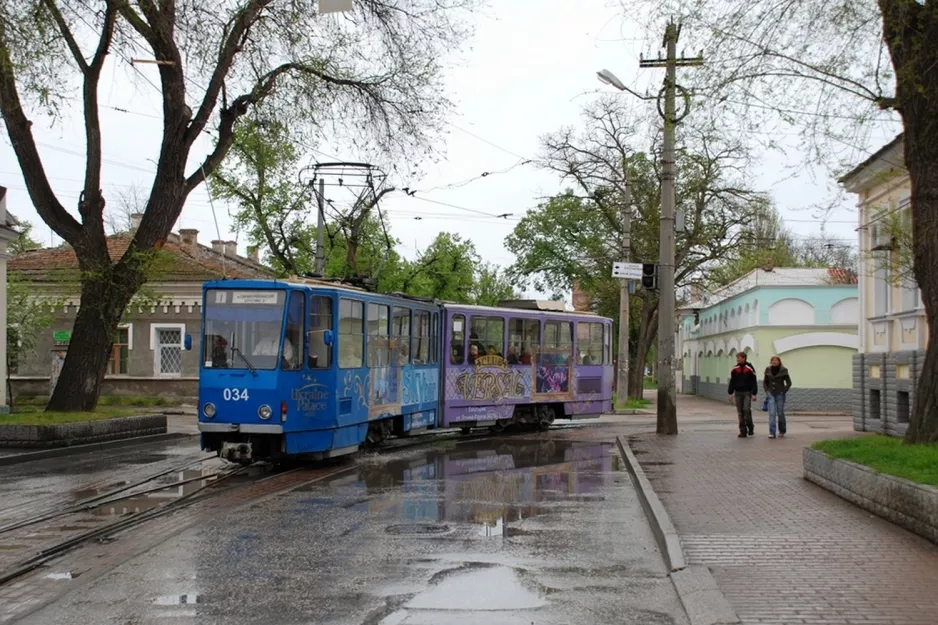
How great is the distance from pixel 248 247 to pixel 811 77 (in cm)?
3892

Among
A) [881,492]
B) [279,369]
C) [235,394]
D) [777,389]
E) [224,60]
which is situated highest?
[224,60]

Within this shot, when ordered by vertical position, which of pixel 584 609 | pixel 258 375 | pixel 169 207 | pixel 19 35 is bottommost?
pixel 584 609

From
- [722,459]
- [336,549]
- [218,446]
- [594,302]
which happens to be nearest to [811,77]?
[722,459]

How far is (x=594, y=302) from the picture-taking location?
61.0 m

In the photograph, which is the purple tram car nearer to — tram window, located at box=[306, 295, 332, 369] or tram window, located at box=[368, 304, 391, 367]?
tram window, located at box=[368, 304, 391, 367]

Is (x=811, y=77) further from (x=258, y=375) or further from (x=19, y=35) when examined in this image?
(x=19, y=35)

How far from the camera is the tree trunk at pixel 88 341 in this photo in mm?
22234

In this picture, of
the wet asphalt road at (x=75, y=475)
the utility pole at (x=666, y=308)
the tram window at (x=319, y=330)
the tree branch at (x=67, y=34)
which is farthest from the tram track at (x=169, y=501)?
the tree branch at (x=67, y=34)

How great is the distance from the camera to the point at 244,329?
15703 millimetres

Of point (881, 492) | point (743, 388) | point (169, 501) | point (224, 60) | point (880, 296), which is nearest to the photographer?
point (881, 492)

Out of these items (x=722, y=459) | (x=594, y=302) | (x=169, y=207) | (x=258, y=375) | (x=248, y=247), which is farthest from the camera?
(x=594, y=302)

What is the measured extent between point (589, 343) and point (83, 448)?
1249 cm

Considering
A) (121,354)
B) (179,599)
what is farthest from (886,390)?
(121,354)

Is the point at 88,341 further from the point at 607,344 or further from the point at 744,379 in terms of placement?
the point at 744,379
